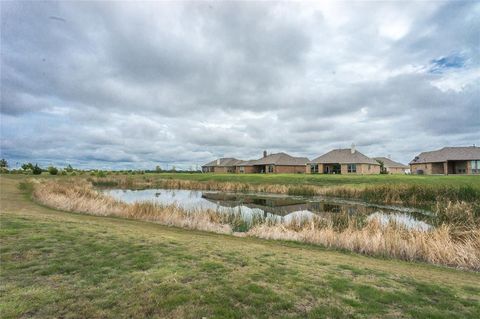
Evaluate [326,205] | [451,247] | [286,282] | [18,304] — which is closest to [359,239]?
[451,247]

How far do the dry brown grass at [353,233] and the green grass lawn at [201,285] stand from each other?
218 cm

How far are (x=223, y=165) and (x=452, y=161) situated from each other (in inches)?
2171

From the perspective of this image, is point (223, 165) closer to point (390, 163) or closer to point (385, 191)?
point (390, 163)

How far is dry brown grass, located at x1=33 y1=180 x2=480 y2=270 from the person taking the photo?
8914mm

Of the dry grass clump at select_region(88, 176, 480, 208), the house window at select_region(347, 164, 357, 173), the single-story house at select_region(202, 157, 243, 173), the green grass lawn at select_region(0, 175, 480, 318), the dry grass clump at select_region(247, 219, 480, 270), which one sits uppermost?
the single-story house at select_region(202, 157, 243, 173)

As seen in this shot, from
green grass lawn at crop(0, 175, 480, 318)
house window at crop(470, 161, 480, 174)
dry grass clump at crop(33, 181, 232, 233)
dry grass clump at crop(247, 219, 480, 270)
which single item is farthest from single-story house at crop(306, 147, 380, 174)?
green grass lawn at crop(0, 175, 480, 318)

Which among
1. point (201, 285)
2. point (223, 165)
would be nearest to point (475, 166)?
point (201, 285)

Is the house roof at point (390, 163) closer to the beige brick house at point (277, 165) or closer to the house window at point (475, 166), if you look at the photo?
the beige brick house at point (277, 165)

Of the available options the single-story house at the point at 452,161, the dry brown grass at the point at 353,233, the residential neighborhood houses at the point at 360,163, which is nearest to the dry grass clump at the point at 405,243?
the dry brown grass at the point at 353,233

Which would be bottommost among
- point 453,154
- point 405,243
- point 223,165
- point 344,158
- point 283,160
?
point 405,243

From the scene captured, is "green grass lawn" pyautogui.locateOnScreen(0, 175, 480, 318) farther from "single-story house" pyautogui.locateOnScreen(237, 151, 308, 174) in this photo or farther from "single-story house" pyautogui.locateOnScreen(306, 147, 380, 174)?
"single-story house" pyautogui.locateOnScreen(237, 151, 308, 174)

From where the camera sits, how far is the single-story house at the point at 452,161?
4462 centimetres

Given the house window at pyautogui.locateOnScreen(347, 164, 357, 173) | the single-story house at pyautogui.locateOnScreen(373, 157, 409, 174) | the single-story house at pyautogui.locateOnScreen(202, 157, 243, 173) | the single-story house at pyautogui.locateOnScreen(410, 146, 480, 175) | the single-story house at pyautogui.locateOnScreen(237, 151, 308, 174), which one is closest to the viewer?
the single-story house at pyautogui.locateOnScreen(410, 146, 480, 175)

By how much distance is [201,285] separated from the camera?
4.92 m
